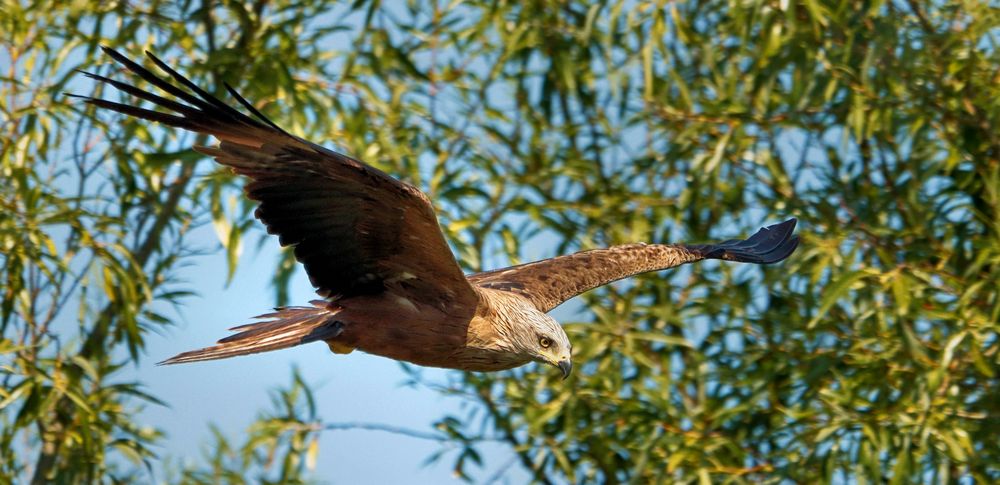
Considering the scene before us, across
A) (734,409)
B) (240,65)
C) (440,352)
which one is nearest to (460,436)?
(734,409)

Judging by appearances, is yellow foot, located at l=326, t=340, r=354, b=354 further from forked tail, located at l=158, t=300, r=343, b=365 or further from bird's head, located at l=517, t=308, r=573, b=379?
bird's head, located at l=517, t=308, r=573, b=379

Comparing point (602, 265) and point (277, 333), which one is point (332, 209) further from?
point (602, 265)

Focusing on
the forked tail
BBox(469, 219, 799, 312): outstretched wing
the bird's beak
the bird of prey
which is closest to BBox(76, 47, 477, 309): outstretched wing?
the bird of prey

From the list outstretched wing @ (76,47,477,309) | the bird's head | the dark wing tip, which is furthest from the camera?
the dark wing tip

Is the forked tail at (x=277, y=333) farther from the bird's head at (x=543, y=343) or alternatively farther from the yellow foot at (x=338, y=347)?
the bird's head at (x=543, y=343)

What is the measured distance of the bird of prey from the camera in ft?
16.0

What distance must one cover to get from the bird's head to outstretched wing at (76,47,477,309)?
21cm

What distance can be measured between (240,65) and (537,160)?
1.65 metres

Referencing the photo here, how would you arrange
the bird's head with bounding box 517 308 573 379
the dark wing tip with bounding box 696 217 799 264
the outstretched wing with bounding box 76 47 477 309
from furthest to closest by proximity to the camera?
the dark wing tip with bounding box 696 217 799 264 → the bird's head with bounding box 517 308 573 379 → the outstretched wing with bounding box 76 47 477 309

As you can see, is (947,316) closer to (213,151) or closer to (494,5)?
(494,5)

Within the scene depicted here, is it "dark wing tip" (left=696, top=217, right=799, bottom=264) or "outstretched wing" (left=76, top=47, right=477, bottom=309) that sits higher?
"dark wing tip" (left=696, top=217, right=799, bottom=264)

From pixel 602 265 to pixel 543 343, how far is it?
99cm

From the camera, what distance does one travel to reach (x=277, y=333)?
5.15 m

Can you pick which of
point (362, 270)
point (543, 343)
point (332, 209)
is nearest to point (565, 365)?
point (543, 343)
